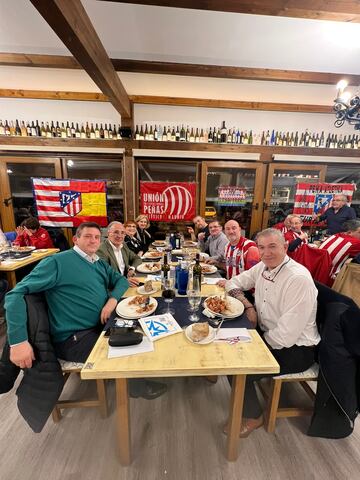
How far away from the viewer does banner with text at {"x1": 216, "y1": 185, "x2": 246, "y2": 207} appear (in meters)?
Answer: 4.18

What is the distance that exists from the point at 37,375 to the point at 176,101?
4.20 m

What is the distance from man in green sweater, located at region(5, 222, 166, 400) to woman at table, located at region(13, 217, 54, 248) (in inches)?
92.9

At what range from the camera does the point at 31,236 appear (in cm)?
334

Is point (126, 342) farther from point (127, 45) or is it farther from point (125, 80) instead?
point (125, 80)

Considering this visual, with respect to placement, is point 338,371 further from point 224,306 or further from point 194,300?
point 194,300

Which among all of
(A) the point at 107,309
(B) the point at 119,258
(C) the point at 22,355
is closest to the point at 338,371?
(A) the point at 107,309

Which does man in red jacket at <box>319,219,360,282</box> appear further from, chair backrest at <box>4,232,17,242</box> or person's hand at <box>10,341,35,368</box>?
chair backrest at <box>4,232,17,242</box>

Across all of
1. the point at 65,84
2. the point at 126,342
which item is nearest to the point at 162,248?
the point at 126,342

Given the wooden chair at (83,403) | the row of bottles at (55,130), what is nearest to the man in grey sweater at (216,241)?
the wooden chair at (83,403)

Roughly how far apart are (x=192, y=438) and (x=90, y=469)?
2.11ft

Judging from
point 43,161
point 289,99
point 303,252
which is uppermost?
point 289,99

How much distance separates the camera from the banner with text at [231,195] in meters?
4.18

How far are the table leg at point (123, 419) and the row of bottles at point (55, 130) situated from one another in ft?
12.6

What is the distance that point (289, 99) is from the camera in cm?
383
